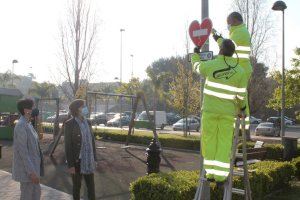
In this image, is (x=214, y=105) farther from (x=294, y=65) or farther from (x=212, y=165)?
(x=294, y=65)

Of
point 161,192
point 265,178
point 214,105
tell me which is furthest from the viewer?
point 265,178

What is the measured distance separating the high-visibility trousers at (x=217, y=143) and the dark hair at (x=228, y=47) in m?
0.84

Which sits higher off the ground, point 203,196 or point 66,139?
point 66,139

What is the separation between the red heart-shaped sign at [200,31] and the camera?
7137mm

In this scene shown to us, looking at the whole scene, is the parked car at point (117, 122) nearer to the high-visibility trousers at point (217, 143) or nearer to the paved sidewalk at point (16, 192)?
the paved sidewalk at point (16, 192)

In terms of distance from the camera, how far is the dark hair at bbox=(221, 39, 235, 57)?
19.4ft

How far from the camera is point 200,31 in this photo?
723 cm

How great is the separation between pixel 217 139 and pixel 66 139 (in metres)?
2.97

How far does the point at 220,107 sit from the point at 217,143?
48 centimetres

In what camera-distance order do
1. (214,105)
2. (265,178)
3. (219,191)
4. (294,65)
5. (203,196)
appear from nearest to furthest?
(214,105), (203,196), (219,191), (265,178), (294,65)

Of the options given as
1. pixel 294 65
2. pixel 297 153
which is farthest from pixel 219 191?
pixel 294 65

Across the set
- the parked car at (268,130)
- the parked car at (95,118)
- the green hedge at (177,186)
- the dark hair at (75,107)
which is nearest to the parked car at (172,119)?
the parked car at (95,118)

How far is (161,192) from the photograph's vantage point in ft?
23.0

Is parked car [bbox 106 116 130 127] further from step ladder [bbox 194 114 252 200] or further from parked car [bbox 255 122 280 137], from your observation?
step ladder [bbox 194 114 252 200]
